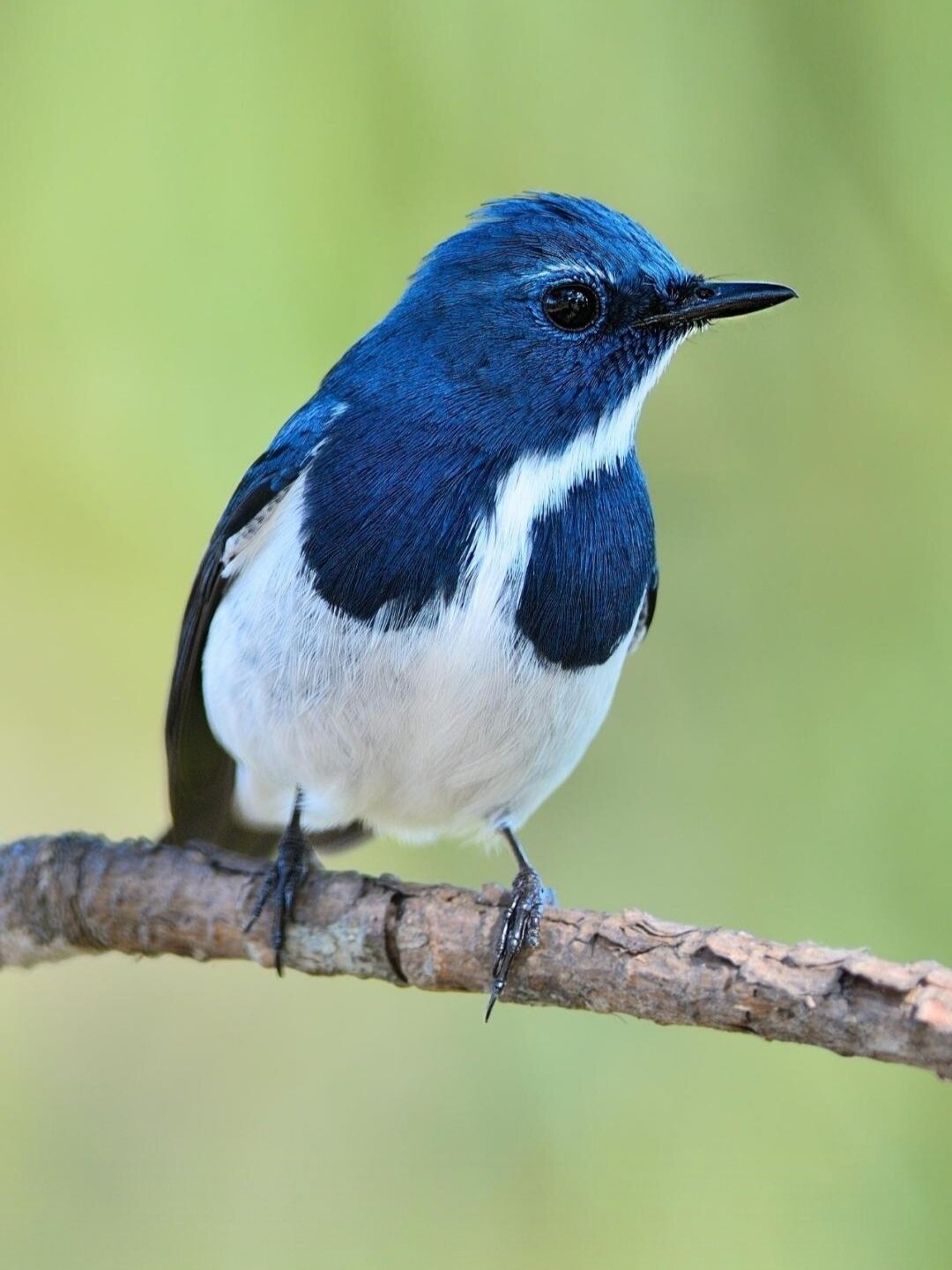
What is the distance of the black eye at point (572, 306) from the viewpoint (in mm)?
3705

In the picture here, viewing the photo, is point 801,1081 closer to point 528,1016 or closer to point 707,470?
point 528,1016

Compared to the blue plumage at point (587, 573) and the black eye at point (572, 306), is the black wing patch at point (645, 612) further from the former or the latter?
the black eye at point (572, 306)

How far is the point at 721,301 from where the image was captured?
3.74 meters

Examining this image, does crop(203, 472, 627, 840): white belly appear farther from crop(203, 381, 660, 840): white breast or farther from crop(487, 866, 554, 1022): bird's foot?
crop(487, 866, 554, 1022): bird's foot

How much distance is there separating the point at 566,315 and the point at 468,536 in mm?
641

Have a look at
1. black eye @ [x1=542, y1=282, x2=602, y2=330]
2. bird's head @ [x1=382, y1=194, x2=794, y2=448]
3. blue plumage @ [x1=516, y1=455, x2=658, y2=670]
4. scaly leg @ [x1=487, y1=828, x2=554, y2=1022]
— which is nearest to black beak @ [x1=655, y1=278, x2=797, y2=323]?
bird's head @ [x1=382, y1=194, x2=794, y2=448]

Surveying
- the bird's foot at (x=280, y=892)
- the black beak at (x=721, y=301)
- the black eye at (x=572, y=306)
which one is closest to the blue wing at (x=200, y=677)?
the black eye at (x=572, y=306)

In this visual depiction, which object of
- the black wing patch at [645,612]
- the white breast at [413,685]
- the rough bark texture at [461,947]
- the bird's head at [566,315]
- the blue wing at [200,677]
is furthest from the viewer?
the black wing patch at [645,612]

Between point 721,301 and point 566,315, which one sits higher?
point 721,301

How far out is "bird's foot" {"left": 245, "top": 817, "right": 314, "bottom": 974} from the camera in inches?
145

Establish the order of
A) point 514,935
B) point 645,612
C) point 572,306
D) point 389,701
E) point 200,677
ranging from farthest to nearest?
point 200,677, point 645,612, point 572,306, point 389,701, point 514,935

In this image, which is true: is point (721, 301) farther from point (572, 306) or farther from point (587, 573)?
point (587, 573)

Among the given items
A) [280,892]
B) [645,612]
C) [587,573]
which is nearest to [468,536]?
[587,573]

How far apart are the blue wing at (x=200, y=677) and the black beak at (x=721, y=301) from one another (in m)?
0.88
